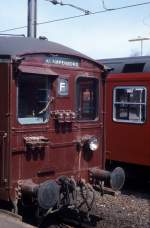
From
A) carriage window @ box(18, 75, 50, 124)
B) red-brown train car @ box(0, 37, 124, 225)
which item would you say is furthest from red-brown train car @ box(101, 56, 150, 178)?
carriage window @ box(18, 75, 50, 124)

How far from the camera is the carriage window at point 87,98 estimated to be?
8.08 metres

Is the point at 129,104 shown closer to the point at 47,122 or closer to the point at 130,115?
the point at 130,115

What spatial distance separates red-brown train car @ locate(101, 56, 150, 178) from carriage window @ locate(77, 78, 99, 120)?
3294 millimetres

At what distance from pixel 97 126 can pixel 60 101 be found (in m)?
1.16

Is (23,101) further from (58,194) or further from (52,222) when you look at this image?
(52,222)

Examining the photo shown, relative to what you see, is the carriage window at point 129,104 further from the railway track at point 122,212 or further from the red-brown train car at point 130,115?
the railway track at point 122,212

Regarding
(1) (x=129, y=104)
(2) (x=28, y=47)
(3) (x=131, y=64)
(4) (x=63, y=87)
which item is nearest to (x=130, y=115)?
(1) (x=129, y=104)

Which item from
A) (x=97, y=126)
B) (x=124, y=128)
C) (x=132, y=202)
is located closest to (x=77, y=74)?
(x=97, y=126)

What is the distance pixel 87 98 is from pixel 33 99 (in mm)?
1356

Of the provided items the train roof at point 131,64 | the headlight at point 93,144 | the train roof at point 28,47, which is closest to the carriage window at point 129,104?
the train roof at point 131,64

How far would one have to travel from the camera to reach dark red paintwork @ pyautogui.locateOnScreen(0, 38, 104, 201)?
6.73 metres

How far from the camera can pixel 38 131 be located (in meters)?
7.24

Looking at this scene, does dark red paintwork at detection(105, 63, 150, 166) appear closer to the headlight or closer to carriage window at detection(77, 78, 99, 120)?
carriage window at detection(77, 78, 99, 120)

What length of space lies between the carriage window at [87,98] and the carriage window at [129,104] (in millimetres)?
3671
